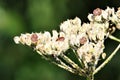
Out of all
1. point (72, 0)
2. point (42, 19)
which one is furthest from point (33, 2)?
point (72, 0)

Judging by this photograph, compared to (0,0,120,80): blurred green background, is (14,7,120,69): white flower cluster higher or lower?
lower

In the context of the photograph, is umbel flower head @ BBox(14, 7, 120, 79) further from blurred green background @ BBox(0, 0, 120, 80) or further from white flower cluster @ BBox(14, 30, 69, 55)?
blurred green background @ BBox(0, 0, 120, 80)

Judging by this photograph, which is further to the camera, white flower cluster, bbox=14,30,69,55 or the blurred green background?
the blurred green background

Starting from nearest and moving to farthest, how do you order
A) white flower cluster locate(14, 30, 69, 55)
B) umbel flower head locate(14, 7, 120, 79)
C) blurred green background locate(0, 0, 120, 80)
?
umbel flower head locate(14, 7, 120, 79) < white flower cluster locate(14, 30, 69, 55) < blurred green background locate(0, 0, 120, 80)

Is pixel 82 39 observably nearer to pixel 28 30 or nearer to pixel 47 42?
pixel 47 42

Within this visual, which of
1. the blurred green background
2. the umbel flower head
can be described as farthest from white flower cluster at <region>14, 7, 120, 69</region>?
the blurred green background

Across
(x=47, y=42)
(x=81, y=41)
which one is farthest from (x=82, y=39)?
(x=47, y=42)
